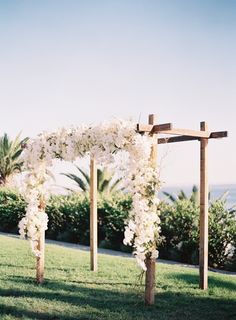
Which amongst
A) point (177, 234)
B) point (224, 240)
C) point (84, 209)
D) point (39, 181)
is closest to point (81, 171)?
point (84, 209)

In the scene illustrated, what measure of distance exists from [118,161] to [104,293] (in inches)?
79.5

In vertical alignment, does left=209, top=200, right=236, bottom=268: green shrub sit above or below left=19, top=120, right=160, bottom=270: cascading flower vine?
below

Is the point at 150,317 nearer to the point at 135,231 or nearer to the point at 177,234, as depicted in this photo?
the point at 135,231

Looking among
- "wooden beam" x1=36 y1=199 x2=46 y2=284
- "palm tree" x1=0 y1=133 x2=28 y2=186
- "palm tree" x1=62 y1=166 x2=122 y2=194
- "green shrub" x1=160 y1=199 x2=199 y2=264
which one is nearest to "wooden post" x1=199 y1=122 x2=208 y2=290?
"wooden beam" x1=36 y1=199 x2=46 y2=284

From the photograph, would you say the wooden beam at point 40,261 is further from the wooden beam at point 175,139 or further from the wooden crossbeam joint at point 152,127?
the wooden crossbeam joint at point 152,127

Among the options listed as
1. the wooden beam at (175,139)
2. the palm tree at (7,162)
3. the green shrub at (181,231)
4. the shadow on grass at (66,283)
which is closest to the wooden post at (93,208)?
the shadow on grass at (66,283)

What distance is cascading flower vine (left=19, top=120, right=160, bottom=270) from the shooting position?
6.61 m

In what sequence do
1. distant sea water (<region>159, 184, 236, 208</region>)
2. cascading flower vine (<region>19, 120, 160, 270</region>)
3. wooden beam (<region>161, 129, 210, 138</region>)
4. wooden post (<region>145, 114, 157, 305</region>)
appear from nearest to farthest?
cascading flower vine (<region>19, 120, 160, 270</region>) → wooden post (<region>145, 114, 157, 305</region>) → wooden beam (<region>161, 129, 210, 138</region>) → distant sea water (<region>159, 184, 236, 208</region>)

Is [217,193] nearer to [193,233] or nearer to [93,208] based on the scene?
[193,233]

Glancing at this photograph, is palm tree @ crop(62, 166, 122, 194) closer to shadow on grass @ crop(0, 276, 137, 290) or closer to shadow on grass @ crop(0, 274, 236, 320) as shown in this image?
shadow on grass @ crop(0, 276, 137, 290)

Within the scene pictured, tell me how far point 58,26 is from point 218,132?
12.7ft

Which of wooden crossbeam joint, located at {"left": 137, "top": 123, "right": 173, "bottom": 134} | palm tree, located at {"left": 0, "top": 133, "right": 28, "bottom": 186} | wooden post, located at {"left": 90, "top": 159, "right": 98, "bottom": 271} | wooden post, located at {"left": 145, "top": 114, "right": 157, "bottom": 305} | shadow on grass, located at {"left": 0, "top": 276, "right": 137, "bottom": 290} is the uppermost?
palm tree, located at {"left": 0, "top": 133, "right": 28, "bottom": 186}

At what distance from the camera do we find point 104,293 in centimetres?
739

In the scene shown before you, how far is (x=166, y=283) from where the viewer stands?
26.8 feet
